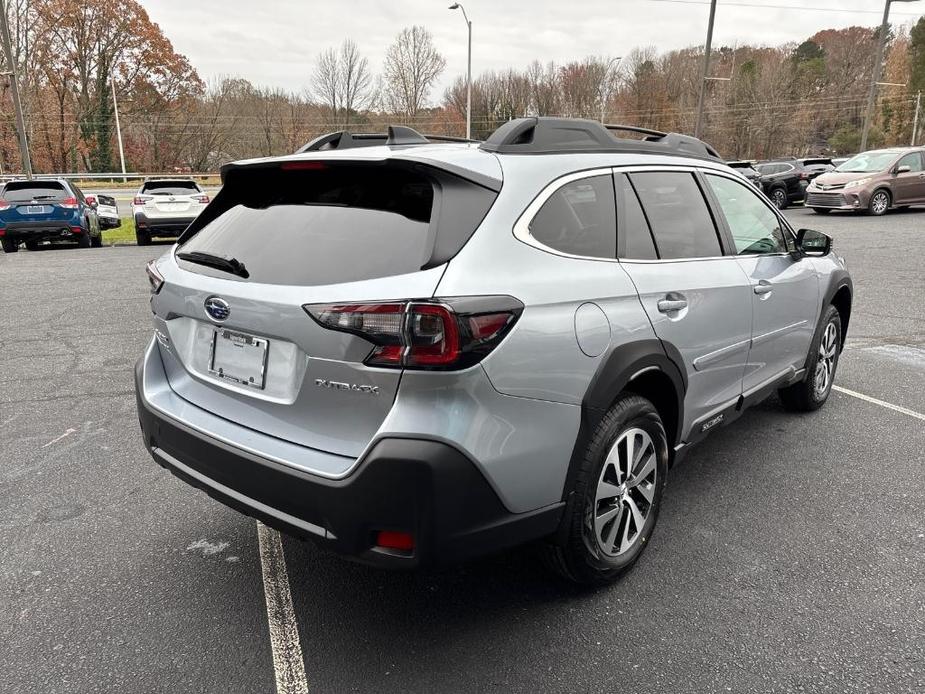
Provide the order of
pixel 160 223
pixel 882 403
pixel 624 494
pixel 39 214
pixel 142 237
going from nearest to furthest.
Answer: pixel 624 494 < pixel 882 403 < pixel 39 214 < pixel 160 223 < pixel 142 237

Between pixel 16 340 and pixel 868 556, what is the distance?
285 inches

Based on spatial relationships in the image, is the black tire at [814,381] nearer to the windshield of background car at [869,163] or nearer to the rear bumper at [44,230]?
the rear bumper at [44,230]

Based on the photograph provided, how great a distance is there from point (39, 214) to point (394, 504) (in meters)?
15.3

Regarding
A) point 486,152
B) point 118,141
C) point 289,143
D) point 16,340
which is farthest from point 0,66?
point 486,152

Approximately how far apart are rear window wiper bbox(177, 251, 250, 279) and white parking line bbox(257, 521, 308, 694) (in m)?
1.28

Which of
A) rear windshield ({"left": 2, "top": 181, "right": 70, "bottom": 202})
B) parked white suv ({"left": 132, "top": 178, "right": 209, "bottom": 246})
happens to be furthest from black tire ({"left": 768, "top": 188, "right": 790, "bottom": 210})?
rear windshield ({"left": 2, "top": 181, "right": 70, "bottom": 202})

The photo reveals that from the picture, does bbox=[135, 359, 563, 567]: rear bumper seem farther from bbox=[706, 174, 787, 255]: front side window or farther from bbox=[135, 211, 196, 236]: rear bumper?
bbox=[135, 211, 196, 236]: rear bumper

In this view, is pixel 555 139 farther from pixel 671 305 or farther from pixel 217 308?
pixel 217 308

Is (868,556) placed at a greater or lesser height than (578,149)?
lesser

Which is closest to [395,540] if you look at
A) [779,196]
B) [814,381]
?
[814,381]

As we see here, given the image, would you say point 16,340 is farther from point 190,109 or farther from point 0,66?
point 190,109

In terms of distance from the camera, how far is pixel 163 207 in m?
15.5

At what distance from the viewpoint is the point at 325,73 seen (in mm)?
45688

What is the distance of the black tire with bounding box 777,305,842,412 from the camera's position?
→ 4395 mm
